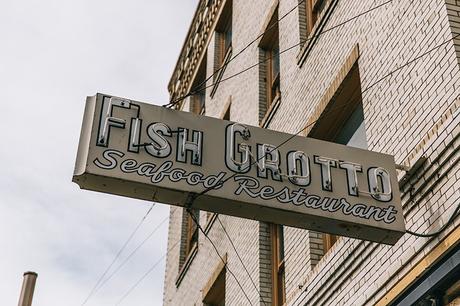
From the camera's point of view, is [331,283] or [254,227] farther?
[254,227]

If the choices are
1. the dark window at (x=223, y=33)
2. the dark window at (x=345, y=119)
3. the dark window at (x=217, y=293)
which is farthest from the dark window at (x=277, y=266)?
the dark window at (x=223, y=33)

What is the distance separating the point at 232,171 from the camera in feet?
24.9

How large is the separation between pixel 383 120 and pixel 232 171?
216cm

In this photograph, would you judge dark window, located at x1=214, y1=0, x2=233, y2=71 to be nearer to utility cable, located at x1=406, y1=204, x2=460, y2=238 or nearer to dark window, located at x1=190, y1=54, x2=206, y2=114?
dark window, located at x1=190, y1=54, x2=206, y2=114

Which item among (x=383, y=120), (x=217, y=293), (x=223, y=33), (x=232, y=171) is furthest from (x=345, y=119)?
(x=223, y=33)

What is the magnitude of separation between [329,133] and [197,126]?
329cm

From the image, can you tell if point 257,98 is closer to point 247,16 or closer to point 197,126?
point 247,16

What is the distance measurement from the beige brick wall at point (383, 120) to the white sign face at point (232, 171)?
366 millimetres

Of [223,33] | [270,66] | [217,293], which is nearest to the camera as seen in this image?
[217,293]

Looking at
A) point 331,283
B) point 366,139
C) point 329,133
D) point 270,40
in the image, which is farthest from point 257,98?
point 331,283

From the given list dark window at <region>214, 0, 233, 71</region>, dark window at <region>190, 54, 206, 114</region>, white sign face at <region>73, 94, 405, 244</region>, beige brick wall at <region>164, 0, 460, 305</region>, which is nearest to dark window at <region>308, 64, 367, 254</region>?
beige brick wall at <region>164, 0, 460, 305</region>

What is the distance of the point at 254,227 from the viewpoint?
12.5 m

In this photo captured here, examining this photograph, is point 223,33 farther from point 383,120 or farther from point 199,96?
point 383,120

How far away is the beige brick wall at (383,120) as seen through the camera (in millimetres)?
7543
